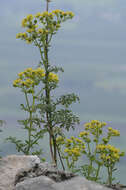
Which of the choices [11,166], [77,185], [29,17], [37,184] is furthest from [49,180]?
[29,17]

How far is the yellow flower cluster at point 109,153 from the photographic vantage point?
22.8 feet

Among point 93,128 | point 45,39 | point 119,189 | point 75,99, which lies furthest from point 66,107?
point 119,189

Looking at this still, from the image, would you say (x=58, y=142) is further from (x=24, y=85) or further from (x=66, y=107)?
(x=24, y=85)

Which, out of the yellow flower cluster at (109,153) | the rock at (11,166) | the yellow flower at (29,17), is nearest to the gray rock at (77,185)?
the rock at (11,166)

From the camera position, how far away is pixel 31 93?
760cm

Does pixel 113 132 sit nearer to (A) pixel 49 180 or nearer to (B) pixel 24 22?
(B) pixel 24 22

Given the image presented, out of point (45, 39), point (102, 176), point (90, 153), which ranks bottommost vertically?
point (102, 176)

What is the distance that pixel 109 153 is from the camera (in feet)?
23.1

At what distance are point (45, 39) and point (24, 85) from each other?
3.69ft

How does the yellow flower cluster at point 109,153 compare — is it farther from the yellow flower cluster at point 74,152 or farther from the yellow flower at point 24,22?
the yellow flower at point 24,22

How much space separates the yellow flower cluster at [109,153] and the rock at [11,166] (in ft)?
5.53

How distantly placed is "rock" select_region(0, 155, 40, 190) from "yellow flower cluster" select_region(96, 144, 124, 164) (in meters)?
1.69

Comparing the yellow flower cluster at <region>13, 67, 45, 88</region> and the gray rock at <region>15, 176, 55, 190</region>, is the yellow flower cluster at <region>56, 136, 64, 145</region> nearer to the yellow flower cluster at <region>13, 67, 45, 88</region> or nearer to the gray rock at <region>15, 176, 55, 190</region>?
the yellow flower cluster at <region>13, 67, 45, 88</region>

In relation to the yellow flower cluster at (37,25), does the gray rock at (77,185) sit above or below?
below
